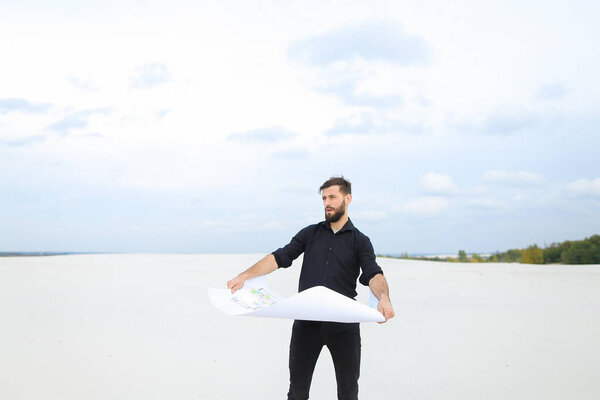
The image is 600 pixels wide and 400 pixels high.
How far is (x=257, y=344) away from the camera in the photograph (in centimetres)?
574

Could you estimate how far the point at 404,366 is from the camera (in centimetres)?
512

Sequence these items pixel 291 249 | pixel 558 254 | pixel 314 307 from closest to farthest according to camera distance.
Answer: pixel 314 307, pixel 291 249, pixel 558 254

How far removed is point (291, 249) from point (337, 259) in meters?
0.30

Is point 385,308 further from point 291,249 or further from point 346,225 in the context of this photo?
point 291,249

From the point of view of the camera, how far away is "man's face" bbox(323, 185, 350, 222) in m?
2.83

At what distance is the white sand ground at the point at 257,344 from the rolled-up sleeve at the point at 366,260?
205cm

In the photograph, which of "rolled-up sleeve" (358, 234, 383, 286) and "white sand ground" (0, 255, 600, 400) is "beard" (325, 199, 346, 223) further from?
"white sand ground" (0, 255, 600, 400)

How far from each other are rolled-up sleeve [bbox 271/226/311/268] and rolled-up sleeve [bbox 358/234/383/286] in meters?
0.35

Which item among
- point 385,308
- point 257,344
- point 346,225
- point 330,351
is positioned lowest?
point 257,344

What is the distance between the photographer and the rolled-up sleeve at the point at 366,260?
2.78m

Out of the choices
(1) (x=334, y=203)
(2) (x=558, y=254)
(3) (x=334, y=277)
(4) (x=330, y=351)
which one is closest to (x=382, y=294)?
(3) (x=334, y=277)

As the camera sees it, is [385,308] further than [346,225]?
No

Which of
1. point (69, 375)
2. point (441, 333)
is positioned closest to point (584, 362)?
point (441, 333)

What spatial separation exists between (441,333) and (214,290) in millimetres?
4282
